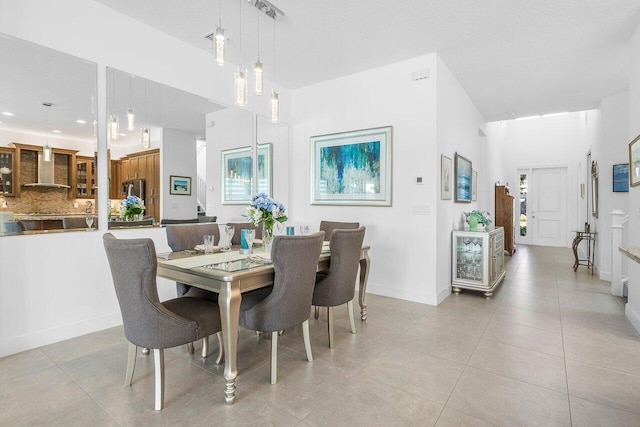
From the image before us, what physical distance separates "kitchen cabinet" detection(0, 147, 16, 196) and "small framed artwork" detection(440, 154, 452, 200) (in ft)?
13.4

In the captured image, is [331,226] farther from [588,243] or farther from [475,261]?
[588,243]

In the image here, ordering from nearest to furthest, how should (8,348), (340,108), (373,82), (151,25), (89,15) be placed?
(8,348) → (89,15) → (151,25) → (373,82) → (340,108)

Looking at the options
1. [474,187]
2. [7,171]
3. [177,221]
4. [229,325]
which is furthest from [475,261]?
[7,171]

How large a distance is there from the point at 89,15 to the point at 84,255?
2063 millimetres

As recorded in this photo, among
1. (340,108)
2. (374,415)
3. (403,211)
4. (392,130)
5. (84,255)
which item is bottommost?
(374,415)

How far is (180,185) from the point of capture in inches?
142

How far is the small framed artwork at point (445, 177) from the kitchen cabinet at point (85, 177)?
11.9 ft

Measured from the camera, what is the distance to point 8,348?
8.03 ft

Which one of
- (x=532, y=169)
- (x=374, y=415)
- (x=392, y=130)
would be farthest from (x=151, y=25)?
(x=532, y=169)

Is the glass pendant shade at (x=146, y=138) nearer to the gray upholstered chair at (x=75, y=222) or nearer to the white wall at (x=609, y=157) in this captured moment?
the gray upholstered chair at (x=75, y=222)

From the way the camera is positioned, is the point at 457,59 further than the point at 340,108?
No

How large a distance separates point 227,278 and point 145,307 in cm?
45

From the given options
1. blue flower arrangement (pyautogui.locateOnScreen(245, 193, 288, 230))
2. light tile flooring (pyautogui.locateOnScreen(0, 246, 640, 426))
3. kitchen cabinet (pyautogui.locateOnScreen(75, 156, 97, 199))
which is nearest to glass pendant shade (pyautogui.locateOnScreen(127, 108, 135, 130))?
kitchen cabinet (pyautogui.locateOnScreen(75, 156, 97, 199))

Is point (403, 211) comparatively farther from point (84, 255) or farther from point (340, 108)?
point (84, 255)
